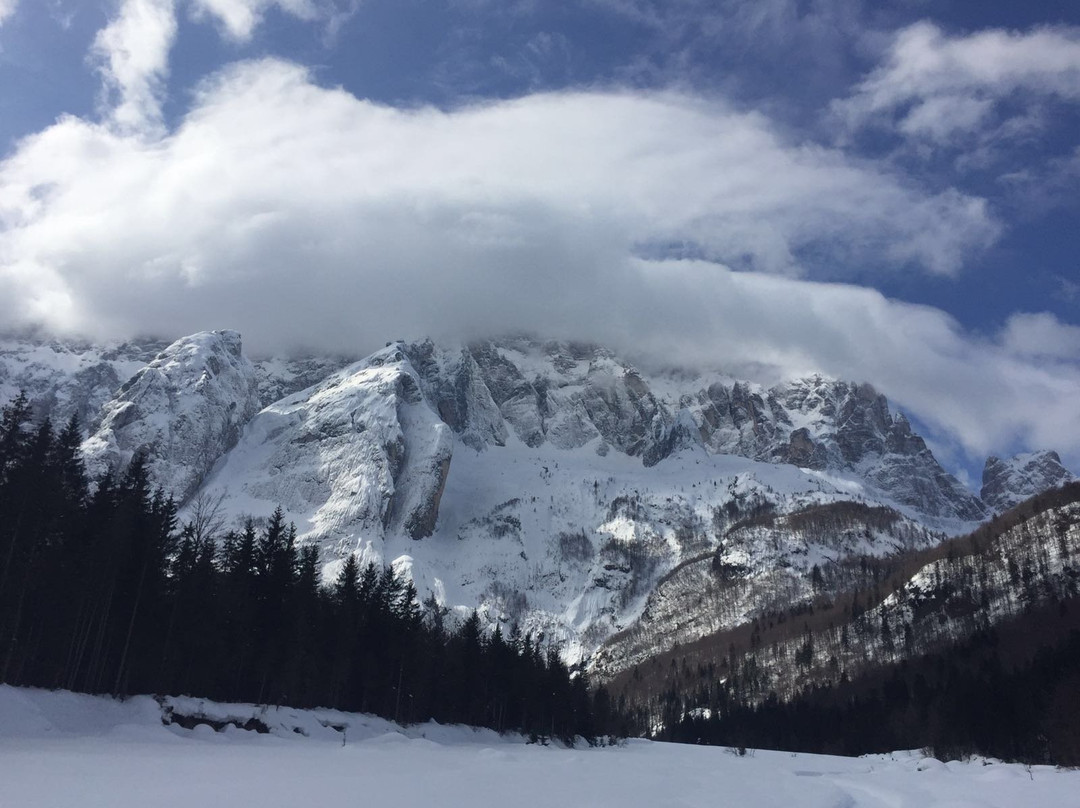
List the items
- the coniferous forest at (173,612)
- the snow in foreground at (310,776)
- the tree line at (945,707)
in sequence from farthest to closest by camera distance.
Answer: the tree line at (945,707) → the coniferous forest at (173,612) → the snow in foreground at (310,776)

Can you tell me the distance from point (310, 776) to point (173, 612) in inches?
1211

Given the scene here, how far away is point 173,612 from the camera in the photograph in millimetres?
52531

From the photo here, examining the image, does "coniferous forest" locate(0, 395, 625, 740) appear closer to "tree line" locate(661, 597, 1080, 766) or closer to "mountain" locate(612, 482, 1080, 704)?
"tree line" locate(661, 597, 1080, 766)

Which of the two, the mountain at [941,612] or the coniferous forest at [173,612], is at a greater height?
the mountain at [941,612]

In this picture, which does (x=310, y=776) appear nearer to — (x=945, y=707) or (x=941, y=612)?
(x=945, y=707)

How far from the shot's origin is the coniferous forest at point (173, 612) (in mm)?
43000

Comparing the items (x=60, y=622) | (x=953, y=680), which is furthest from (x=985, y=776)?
(x=953, y=680)

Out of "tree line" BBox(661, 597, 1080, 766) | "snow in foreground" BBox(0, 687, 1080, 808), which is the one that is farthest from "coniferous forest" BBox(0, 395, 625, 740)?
"tree line" BBox(661, 597, 1080, 766)

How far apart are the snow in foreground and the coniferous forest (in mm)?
6871

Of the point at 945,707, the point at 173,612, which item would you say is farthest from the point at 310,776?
the point at 945,707

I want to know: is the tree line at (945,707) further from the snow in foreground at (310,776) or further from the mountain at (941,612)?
the snow in foreground at (310,776)

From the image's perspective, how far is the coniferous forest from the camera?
43000mm

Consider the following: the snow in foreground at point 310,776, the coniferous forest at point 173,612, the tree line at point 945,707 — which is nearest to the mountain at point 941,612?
the tree line at point 945,707

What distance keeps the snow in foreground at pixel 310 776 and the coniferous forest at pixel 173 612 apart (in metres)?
6.87
